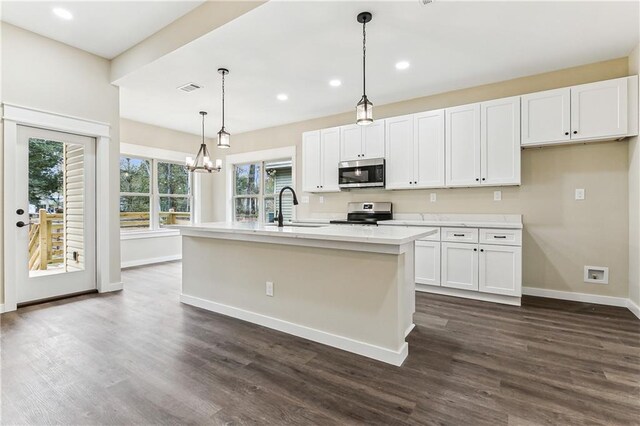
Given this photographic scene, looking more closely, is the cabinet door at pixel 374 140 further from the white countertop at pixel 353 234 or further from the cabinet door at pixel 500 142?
the white countertop at pixel 353 234

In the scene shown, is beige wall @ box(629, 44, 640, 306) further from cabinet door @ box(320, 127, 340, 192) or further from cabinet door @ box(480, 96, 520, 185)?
cabinet door @ box(320, 127, 340, 192)

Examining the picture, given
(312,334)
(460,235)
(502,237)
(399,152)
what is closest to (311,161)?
(399,152)

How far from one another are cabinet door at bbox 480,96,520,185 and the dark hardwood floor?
5.23ft

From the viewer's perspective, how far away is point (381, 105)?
4.71 m

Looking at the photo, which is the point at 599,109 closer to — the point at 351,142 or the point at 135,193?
the point at 351,142

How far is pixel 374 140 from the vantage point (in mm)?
4488

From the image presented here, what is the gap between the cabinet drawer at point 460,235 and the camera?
3557 mm

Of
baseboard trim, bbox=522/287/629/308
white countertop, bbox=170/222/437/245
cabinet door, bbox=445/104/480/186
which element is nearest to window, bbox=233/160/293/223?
cabinet door, bbox=445/104/480/186

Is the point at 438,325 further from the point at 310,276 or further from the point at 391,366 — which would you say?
the point at 310,276

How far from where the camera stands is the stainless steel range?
15.0ft

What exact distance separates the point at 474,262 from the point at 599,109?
6.72 feet

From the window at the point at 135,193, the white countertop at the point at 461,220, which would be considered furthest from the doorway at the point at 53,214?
the white countertop at the point at 461,220

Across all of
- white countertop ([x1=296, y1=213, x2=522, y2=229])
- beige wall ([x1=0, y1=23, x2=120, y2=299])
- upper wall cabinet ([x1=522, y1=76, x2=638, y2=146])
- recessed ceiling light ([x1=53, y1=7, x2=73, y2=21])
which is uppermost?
recessed ceiling light ([x1=53, y1=7, x2=73, y2=21])

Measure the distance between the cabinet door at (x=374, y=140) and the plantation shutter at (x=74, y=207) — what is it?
379 centimetres
